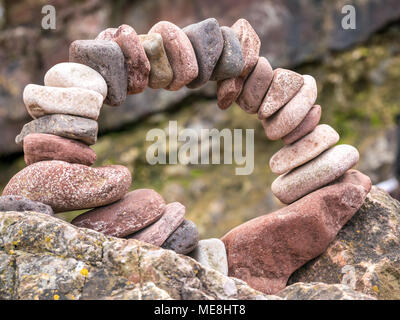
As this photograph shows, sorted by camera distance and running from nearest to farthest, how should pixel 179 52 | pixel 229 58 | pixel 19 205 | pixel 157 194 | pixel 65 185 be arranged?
1. pixel 19 205
2. pixel 65 185
3. pixel 157 194
4. pixel 179 52
5. pixel 229 58

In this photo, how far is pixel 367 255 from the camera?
288 cm

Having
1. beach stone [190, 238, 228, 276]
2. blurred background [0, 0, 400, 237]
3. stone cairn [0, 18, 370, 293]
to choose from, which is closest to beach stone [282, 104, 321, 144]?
stone cairn [0, 18, 370, 293]

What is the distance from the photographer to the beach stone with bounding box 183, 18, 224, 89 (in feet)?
9.89

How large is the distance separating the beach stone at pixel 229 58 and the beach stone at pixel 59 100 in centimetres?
84

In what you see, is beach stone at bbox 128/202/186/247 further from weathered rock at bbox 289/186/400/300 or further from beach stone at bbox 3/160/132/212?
weathered rock at bbox 289/186/400/300

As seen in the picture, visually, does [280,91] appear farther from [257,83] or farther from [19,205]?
[19,205]

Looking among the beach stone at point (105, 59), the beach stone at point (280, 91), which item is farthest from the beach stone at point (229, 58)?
the beach stone at point (105, 59)

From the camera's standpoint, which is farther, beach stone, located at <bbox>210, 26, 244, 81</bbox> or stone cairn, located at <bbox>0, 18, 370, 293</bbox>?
beach stone, located at <bbox>210, 26, 244, 81</bbox>

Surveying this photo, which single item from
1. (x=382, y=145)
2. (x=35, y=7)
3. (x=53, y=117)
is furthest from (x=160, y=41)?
(x=35, y=7)

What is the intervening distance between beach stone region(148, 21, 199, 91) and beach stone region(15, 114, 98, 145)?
2.12 ft

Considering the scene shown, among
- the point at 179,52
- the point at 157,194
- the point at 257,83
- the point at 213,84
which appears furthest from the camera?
the point at 213,84

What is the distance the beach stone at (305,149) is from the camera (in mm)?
3088

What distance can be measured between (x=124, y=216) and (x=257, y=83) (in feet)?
4.08

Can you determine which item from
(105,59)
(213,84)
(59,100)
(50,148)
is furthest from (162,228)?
(213,84)
